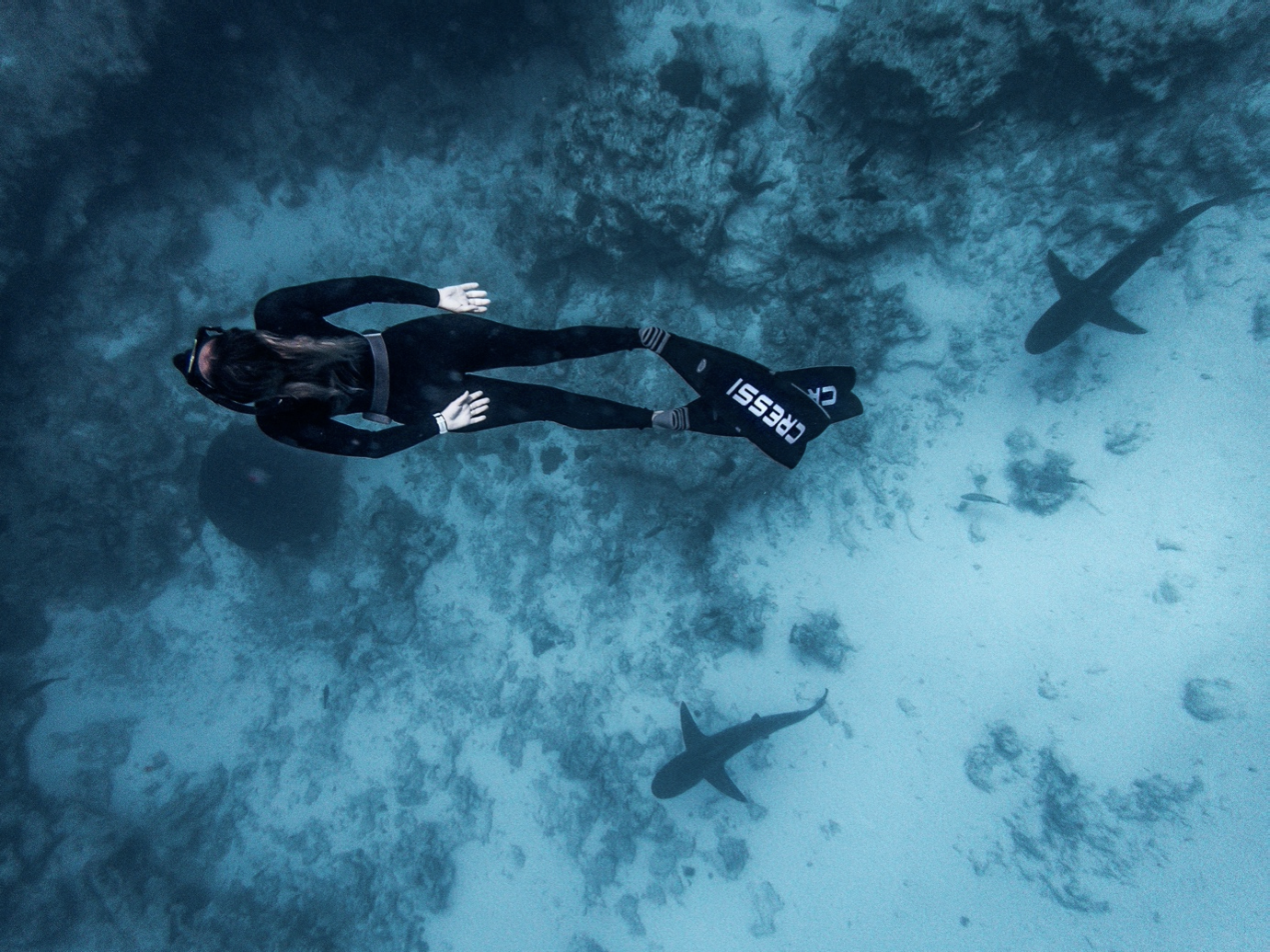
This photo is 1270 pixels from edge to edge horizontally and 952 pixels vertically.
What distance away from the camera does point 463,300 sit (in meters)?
4.34

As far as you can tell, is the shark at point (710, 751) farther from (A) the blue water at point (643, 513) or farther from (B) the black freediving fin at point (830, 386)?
(B) the black freediving fin at point (830, 386)

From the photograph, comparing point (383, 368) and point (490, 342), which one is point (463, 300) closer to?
point (490, 342)

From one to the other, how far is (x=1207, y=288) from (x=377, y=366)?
39.1 ft

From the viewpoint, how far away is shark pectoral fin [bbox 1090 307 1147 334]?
797 centimetres

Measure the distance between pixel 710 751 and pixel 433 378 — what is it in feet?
23.6

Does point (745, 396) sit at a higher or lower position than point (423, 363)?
higher

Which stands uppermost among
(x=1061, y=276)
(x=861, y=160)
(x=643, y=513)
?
(x=861, y=160)

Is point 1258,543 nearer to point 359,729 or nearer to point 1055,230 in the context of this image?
point 1055,230

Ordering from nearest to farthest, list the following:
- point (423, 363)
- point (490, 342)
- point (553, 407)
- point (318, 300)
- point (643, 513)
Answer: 1. point (318, 300)
2. point (423, 363)
3. point (490, 342)
4. point (553, 407)
5. point (643, 513)

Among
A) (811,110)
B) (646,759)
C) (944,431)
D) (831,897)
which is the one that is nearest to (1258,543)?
(944,431)

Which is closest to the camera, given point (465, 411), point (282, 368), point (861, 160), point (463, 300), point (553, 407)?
point (282, 368)

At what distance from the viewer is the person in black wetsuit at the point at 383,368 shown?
2.88m

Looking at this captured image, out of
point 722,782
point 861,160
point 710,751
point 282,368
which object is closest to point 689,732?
point 710,751

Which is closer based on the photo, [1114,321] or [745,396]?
[745,396]
